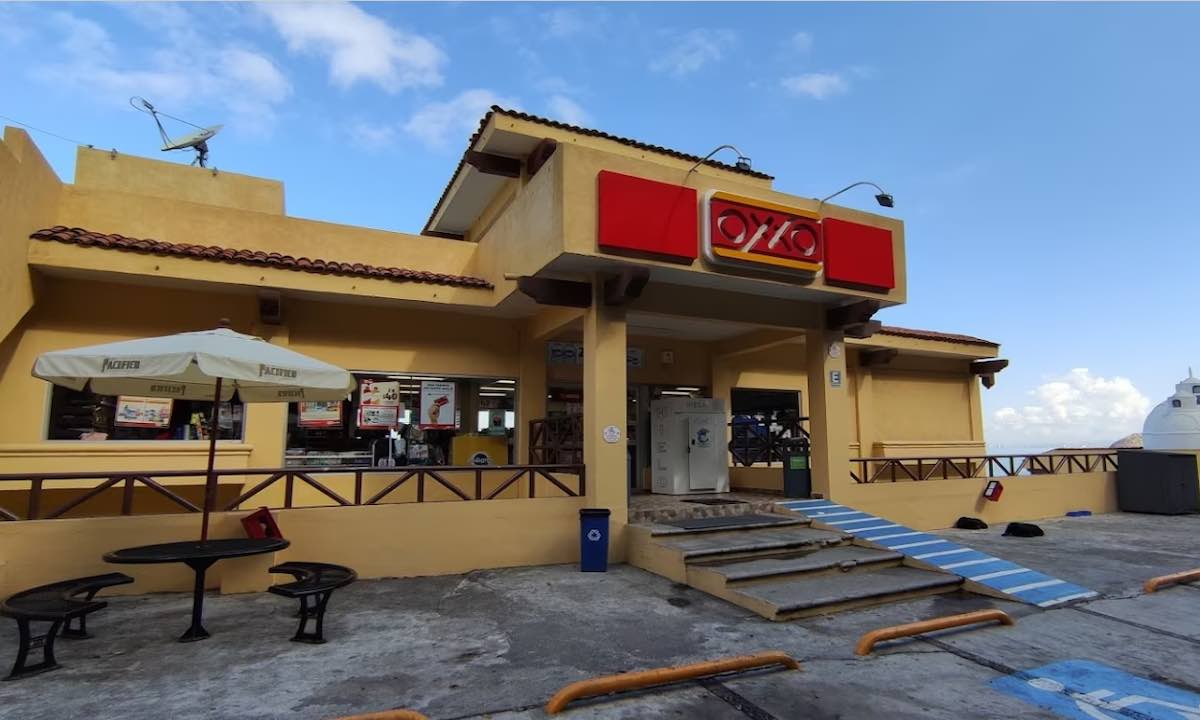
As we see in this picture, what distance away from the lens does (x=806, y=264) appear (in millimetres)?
9594

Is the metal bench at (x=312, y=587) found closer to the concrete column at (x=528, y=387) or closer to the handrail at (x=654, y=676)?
the handrail at (x=654, y=676)

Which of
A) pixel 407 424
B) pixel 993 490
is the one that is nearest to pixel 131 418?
pixel 407 424

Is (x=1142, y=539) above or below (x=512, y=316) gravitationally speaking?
below

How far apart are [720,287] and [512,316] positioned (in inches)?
149

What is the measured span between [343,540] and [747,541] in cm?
509

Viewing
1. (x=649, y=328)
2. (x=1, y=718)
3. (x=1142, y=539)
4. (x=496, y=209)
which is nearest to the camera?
(x=1, y=718)

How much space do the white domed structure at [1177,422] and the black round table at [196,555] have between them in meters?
20.2

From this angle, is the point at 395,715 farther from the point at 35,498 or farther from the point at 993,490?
the point at 993,490

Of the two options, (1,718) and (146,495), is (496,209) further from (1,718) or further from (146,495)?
(1,718)

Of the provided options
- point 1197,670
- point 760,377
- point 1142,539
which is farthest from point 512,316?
point 1142,539

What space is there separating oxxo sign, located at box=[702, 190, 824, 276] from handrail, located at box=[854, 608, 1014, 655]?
512 centimetres

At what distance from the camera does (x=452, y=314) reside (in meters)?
11.2

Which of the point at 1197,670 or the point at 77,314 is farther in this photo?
the point at 77,314

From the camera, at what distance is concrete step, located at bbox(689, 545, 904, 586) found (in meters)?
7.19
